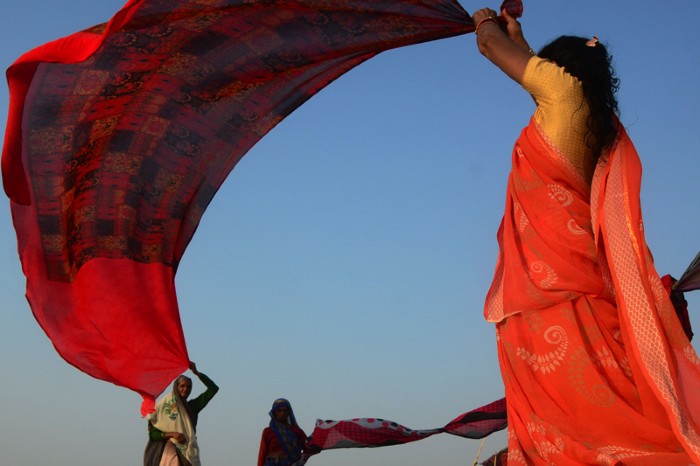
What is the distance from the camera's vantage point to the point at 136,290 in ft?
16.9

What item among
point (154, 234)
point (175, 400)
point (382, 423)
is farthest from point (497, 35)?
point (175, 400)

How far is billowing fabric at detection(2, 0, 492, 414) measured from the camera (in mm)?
4742

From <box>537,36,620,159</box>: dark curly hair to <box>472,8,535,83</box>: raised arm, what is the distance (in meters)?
0.16

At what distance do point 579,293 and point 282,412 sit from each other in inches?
297

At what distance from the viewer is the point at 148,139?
16.7 feet

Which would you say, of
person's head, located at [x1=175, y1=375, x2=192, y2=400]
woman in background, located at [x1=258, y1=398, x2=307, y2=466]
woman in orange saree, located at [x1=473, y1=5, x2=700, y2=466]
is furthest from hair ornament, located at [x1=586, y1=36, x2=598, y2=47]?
person's head, located at [x1=175, y1=375, x2=192, y2=400]

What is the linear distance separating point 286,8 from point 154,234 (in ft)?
4.76

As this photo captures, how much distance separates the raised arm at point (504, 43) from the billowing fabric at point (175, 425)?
7.38m

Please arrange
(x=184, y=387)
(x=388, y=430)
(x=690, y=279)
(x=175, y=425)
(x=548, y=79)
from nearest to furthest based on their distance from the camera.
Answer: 1. (x=548, y=79)
2. (x=690, y=279)
3. (x=388, y=430)
4. (x=175, y=425)
5. (x=184, y=387)

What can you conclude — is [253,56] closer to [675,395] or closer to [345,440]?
[675,395]

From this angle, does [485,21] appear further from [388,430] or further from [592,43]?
[388,430]

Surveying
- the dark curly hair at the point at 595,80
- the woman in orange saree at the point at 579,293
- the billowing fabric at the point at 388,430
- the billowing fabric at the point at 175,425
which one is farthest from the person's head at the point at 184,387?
the dark curly hair at the point at 595,80

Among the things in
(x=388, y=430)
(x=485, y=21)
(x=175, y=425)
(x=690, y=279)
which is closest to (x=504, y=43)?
(x=485, y=21)

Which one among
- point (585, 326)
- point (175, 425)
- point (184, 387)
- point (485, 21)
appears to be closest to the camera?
point (585, 326)
